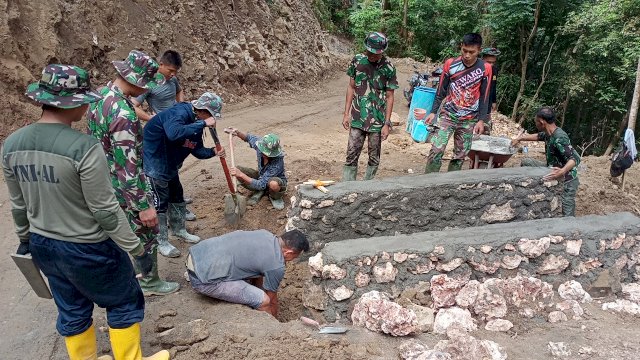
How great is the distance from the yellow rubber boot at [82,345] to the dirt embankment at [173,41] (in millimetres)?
4622

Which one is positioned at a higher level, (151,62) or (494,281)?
(151,62)

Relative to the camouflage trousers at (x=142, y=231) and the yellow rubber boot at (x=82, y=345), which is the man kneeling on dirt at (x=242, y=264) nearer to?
the camouflage trousers at (x=142, y=231)

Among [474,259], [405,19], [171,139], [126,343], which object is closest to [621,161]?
[474,259]

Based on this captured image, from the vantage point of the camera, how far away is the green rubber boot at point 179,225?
163 inches

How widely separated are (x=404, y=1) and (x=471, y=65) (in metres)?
13.7

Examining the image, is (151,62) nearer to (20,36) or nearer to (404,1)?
(20,36)

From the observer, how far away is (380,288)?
324cm

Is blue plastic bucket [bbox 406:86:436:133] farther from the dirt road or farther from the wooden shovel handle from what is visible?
the wooden shovel handle

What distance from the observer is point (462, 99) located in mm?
4648

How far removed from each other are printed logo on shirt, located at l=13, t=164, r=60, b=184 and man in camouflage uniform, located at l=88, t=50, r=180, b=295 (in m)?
0.64

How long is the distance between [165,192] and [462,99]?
9.94ft

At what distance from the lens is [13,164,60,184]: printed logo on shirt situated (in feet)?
6.60

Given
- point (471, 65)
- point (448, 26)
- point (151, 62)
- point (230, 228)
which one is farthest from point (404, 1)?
point (151, 62)

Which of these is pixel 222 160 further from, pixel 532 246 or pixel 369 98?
pixel 532 246
